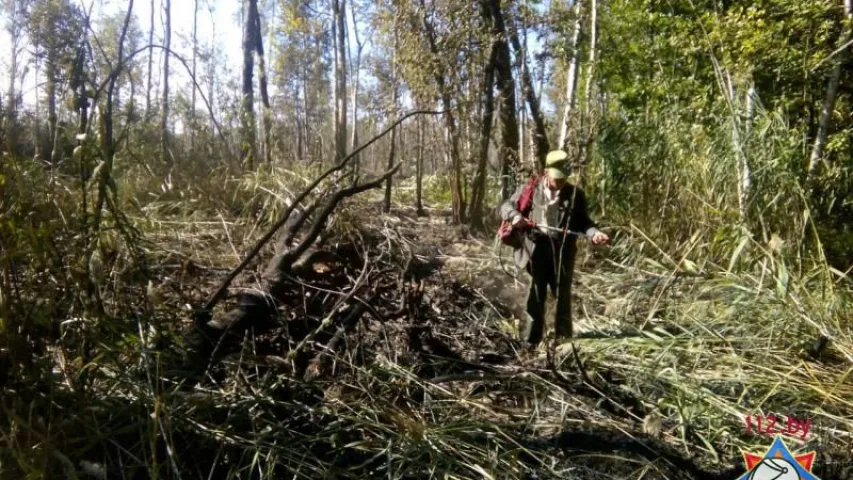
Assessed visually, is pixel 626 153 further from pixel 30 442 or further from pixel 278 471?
pixel 30 442

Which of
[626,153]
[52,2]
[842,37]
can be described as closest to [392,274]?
[626,153]

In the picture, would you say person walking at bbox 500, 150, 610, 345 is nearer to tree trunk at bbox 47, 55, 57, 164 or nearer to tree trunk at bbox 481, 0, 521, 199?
tree trunk at bbox 47, 55, 57, 164

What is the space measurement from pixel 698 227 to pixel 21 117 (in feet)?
15.2

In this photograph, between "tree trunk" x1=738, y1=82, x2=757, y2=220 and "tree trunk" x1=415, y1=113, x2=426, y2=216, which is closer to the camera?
"tree trunk" x1=738, y1=82, x2=757, y2=220

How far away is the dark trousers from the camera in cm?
351

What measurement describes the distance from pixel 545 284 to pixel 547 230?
0.46m

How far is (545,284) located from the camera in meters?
3.64

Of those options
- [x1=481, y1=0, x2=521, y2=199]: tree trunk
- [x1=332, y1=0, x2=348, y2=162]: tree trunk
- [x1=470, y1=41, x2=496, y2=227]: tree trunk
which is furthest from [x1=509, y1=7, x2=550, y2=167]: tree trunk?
[x1=332, y1=0, x2=348, y2=162]: tree trunk

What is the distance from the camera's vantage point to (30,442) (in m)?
1.68

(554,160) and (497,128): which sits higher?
(497,128)

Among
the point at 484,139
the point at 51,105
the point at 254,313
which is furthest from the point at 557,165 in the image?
the point at 484,139

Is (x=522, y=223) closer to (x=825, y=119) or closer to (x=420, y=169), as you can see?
(x=825, y=119)

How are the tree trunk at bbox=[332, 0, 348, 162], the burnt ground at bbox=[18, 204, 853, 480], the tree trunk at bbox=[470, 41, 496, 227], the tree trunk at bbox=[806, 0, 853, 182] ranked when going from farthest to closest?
the tree trunk at bbox=[332, 0, 348, 162]
the tree trunk at bbox=[470, 41, 496, 227]
the tree trunk at bbox=[806, 0, 853, 182]
the burnt ground at bbox=[18, 204, 853, 480]

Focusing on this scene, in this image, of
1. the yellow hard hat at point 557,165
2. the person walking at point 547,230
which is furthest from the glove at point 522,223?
the yellow hard hat at point 557,165
